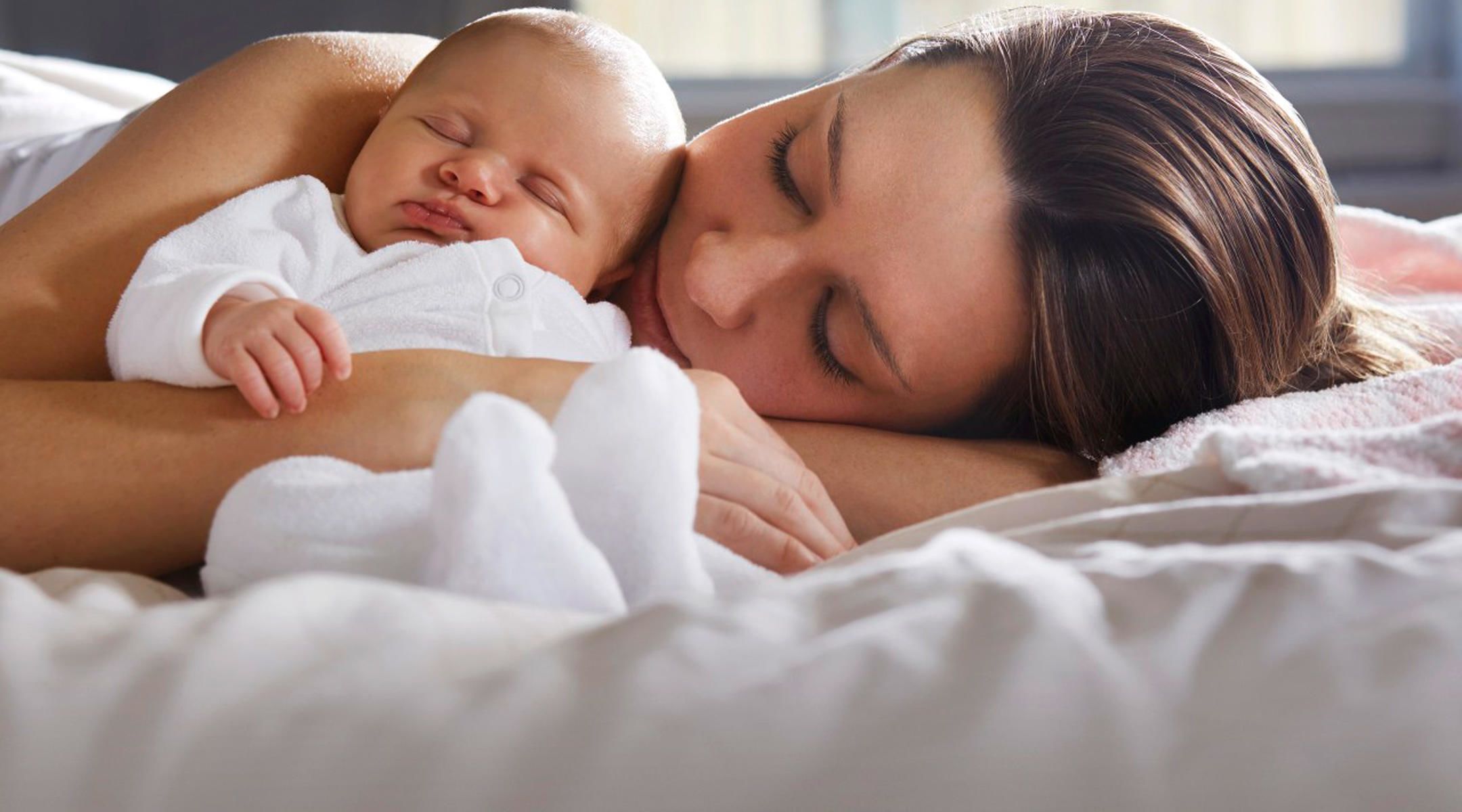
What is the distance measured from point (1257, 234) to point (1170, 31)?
0.22 metres

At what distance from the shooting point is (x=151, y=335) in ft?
2.48

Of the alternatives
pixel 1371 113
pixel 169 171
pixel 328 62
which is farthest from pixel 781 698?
pixel 1371 113

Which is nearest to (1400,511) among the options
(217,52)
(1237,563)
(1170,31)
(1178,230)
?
(1237,563)

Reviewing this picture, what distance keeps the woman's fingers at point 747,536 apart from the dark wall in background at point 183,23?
2.32 metres

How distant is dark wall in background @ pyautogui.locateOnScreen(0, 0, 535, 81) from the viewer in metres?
2.70

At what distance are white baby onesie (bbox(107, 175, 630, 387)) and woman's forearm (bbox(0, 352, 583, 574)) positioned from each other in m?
0.09

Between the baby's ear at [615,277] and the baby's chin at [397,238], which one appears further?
the baby's ear at [615,277]

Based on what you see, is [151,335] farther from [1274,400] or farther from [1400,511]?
[1274,400]

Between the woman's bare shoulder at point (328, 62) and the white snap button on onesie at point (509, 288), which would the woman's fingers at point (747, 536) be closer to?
the white snap button on onesie at point (509, 288)

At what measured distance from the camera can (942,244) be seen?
933 mm

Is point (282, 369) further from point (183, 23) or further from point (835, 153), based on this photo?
point (183, 23)

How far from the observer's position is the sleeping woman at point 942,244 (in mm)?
927

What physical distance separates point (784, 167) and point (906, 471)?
29 cm

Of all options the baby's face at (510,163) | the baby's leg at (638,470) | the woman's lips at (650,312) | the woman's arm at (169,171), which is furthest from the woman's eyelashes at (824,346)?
the woman's arm at (169,171)
